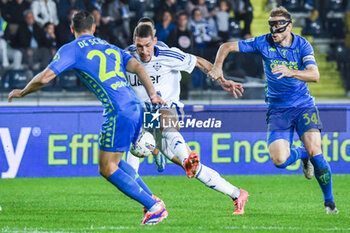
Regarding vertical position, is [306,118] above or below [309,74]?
below

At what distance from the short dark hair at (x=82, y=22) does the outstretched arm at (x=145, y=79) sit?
0.51 m

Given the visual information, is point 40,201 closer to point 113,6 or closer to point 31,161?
point 31,161

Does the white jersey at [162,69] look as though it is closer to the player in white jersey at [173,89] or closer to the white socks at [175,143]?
the player in white jersey at [173,89]

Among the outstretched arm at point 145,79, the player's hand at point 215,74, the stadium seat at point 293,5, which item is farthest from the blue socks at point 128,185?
the stadium seat at point 293,5

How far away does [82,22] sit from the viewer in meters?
7.30

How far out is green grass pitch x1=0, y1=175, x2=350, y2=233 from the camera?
752 centimetres

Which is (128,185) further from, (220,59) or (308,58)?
(308,58)

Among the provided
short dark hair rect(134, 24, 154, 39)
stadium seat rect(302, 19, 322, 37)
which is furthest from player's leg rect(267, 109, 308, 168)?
stadium seat rect(302, 19, 322, 37)

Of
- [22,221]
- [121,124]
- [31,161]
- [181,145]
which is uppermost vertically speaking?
[121,124]

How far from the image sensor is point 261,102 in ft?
45.8

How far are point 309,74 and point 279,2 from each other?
32.3 ft

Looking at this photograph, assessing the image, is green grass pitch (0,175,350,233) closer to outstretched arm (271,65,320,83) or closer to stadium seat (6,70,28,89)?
outstretched arm (271,65,320,83)

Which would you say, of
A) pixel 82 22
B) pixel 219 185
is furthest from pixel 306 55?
pixel 82 22

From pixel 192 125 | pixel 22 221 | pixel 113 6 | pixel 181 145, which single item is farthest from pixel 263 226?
pixel 113 6
